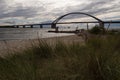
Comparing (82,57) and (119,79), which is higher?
(82,57)

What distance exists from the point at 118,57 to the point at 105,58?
0.34 metres

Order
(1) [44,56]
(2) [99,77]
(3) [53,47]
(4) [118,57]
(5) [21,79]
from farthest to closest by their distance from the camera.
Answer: (3) [53,47] < (1) [44,56] < (4) [118,57] < (2) [99,77] < (5) [21,79]

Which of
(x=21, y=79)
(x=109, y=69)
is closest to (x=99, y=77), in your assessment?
(x=109, y=69)

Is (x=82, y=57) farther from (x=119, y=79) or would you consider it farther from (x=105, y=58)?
(x=119, y=79)

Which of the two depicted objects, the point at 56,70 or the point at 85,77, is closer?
the point at 85,77

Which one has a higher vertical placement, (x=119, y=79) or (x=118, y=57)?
(x=118, y=57)

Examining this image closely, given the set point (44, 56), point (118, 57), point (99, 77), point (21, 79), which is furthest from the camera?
point (44, 56)

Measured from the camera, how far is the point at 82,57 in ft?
10.2

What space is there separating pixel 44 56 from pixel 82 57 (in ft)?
4.72

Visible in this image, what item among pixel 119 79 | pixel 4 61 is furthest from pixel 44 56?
pixel 119 79

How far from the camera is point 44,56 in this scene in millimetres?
4398

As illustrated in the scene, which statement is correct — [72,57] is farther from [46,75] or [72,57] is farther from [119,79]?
[119,79]

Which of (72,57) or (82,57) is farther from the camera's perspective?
(72,57)

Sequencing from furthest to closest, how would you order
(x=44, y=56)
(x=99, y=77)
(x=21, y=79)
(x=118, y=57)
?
(x=44, y=56)
(x=118, y=57)
(x=99, y=77)
(x=21, y=79)
